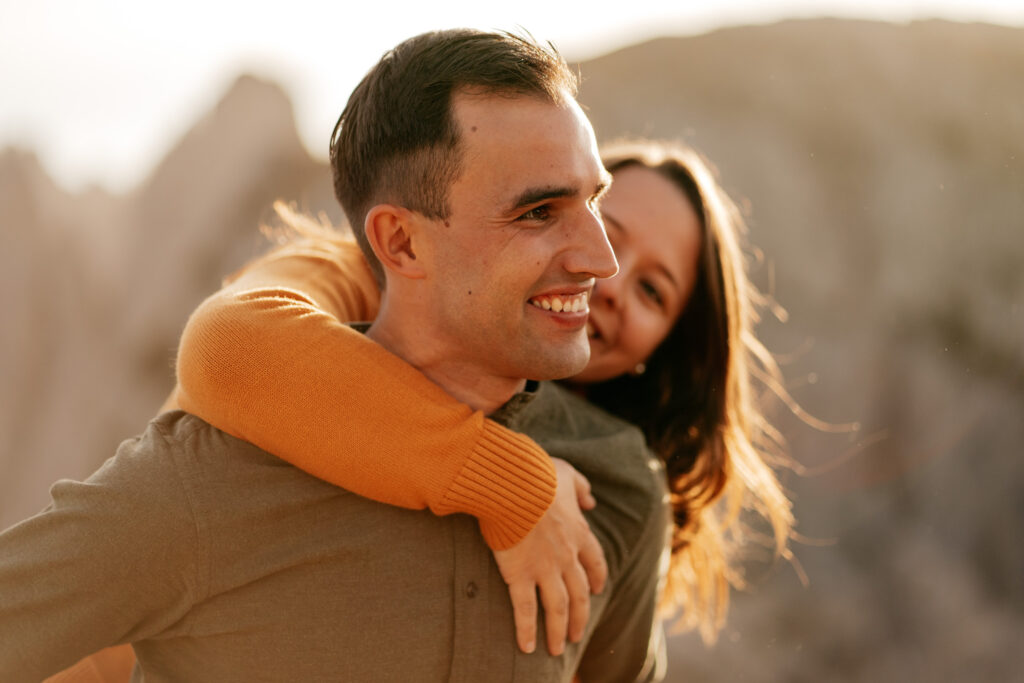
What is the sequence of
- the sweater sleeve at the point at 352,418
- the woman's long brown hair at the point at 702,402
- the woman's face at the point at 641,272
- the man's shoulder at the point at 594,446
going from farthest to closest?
the woman's long brown hair at the point at 702,402, the woman's face at the point at 641,272, the man's shoulder at the point at 594,446, the sweater sleeve at the point at 352,418

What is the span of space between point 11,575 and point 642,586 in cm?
137

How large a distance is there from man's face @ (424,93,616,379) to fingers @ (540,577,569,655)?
44 centimetres

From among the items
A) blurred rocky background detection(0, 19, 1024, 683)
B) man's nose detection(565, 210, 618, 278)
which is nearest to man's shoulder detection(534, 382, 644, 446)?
man's nose detection(565, 210, 618, 278)

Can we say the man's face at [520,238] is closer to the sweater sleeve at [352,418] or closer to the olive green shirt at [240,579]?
the sweater sleeve at [352,418]

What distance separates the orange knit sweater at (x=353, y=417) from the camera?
5.24ft

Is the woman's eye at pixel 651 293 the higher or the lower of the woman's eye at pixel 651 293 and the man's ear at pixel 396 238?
the lower

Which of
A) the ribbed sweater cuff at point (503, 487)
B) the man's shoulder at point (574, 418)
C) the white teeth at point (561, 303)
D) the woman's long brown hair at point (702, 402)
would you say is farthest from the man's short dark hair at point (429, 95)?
the woman's long brown hair at point (702, 402)

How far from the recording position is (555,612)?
178cm

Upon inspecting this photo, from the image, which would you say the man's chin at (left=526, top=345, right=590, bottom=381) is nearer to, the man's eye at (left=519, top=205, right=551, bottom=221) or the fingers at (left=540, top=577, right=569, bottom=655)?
the man's eye at (left=519, top=205, right=551, bottom=221)

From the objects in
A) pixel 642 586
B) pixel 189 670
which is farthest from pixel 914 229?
pixel 189 670

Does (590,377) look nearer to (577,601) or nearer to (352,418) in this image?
(577,601)

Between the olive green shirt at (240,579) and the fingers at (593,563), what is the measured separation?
0.18m

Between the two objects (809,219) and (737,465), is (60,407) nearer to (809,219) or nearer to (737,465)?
Answer: (809,219)

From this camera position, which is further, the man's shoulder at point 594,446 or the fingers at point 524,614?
the man's shoulder at point 594,446
